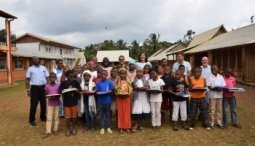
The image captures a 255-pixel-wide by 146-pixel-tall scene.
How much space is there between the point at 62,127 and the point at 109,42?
70.9 metres

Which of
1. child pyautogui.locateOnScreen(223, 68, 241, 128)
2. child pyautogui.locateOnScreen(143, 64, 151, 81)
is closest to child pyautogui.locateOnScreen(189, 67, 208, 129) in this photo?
child pyautogui.locateOnScreen(223, 68, 241, 128)

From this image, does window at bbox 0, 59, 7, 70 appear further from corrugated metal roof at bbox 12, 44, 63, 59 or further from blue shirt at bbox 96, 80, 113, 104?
blue shirt at bbox 96, 80, 113, 104

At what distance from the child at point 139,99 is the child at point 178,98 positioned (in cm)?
64

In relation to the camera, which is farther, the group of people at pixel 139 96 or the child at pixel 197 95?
the child at pixel 197 95

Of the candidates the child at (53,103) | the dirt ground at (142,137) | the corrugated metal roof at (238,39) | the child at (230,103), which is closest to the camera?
the dirt ground at (142,137)

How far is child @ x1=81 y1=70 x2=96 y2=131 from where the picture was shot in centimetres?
711

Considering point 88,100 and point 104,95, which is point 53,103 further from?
point 104,95

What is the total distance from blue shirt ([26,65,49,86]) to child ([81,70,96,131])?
1.41 m

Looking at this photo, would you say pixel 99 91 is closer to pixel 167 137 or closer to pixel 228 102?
pixel 167 137

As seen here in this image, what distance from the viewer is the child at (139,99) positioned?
706 cm

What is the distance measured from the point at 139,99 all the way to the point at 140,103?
0.10m

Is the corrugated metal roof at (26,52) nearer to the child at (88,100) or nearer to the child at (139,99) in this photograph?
the child at (88,100)

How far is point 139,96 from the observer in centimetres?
716

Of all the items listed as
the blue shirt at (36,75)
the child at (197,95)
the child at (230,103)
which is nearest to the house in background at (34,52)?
the blue shirt at (36,75)
